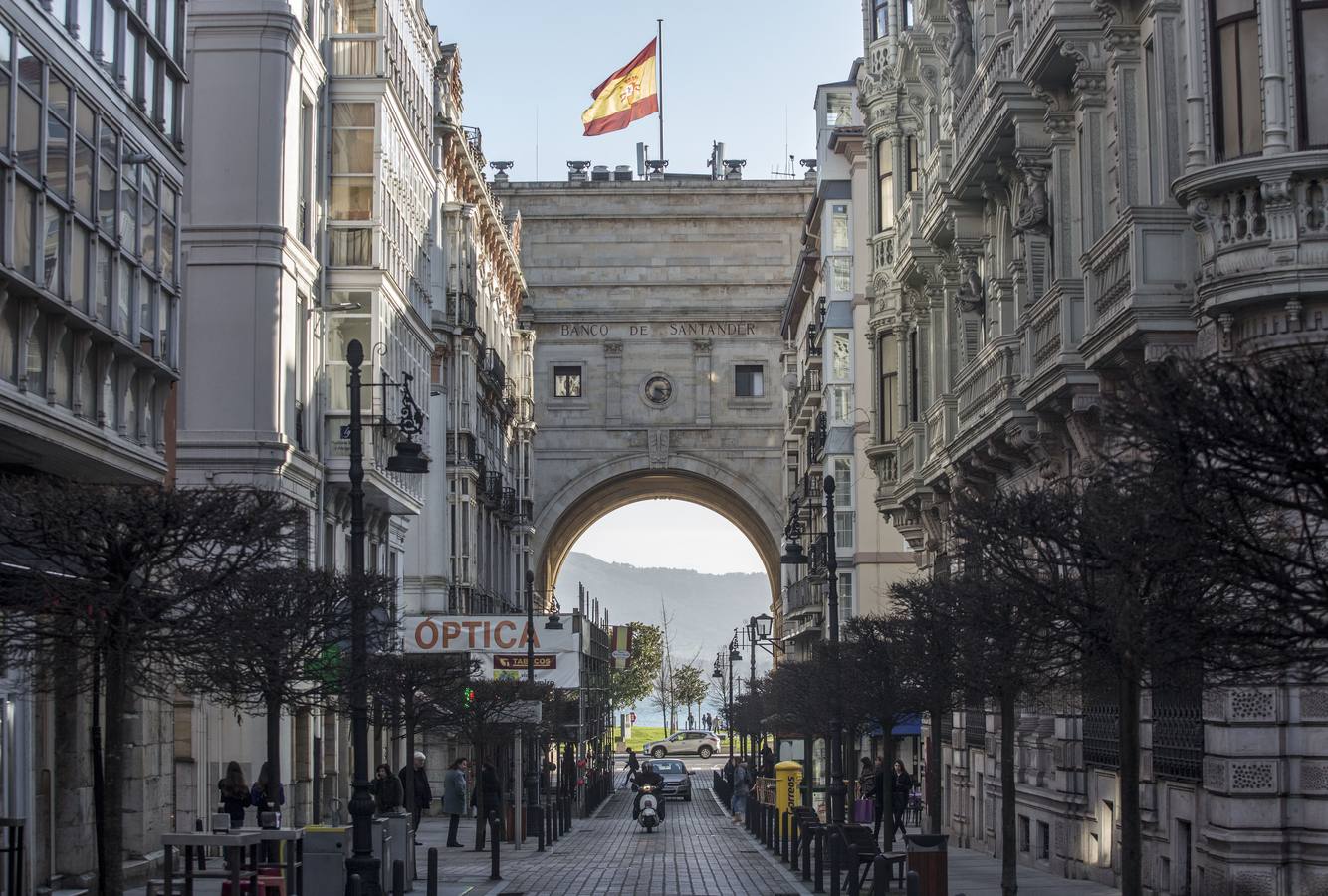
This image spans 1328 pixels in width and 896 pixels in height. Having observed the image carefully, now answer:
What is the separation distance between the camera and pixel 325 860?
2164cm

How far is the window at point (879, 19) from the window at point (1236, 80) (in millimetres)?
24352

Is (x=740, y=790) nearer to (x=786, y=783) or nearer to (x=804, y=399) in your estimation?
(x=786, y=783)

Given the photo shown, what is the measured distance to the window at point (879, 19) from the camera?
43.2m

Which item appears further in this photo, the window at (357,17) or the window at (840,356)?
the window at (840,356)

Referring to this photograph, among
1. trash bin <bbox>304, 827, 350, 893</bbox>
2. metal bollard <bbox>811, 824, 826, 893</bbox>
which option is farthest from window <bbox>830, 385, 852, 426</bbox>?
trash bin <bbox>304, 827, 350, 893</bbox>

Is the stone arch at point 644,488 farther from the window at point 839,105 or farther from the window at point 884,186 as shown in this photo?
the window at point 884,186

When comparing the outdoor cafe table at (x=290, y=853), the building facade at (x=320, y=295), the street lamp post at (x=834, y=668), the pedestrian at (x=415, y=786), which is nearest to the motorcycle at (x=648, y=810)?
the pedestrian at (x=415, y=786)

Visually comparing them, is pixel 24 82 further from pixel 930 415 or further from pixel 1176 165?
pixel 930 415

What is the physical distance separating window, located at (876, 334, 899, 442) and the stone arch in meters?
40.0

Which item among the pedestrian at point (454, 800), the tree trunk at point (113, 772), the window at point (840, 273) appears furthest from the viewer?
the window at point (840, 273)

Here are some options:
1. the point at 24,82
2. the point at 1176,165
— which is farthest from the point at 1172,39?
the point at 24,82

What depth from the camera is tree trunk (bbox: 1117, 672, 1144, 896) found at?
15695mm

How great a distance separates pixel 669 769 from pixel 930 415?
30.4 metres

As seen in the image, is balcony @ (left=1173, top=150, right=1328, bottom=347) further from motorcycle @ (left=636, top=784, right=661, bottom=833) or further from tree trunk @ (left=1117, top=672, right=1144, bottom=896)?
motorcycle @ (left=636, top=784, right=661, bottom=833)
